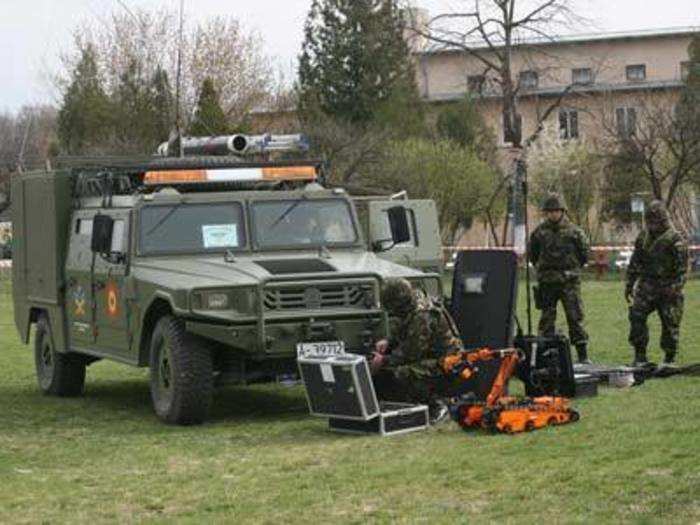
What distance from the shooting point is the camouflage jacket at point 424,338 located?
451 inches

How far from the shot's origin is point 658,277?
1498 cm

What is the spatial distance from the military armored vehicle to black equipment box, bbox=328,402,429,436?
927 millimetres

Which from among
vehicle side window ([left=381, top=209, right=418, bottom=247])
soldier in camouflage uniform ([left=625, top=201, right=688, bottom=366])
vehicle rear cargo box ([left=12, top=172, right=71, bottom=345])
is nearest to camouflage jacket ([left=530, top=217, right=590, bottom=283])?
soldier in camouflage uniform ([left=625, top=201, right=688, bottom=366])

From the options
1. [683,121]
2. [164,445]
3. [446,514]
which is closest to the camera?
[446,514]

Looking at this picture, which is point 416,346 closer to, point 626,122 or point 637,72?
point 626,122

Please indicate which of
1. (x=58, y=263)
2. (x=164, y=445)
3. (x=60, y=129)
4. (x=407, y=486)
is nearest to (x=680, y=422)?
(x=407, y=486)

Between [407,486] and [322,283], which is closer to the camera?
[407,486]

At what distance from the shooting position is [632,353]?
1706 centimetres

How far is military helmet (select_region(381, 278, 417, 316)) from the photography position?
11.5 meters

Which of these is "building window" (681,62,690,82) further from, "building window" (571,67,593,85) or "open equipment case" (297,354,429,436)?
"open equipment case" (297,354,429,436)

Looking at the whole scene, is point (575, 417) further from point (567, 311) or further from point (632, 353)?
point (632, 353)

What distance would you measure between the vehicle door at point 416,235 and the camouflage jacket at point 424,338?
4610 millimetres

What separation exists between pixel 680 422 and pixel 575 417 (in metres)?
0.83

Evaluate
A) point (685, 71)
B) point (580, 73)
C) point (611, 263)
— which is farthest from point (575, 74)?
point (611, 263)
